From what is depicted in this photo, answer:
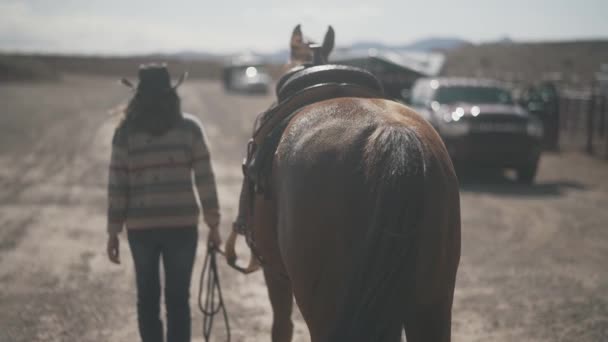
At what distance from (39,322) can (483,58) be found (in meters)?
41.5

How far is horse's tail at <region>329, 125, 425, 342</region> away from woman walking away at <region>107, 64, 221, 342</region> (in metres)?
1.75

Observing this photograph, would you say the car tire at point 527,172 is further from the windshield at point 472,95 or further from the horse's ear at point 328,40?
the horse's ear at point 328,40

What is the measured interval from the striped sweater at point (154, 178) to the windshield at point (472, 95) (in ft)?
29.2

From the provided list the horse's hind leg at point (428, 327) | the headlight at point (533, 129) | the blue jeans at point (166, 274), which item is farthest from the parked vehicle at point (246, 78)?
the horse's hind leg at point (428, 327)

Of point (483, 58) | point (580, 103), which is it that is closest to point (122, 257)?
point (580, 103)

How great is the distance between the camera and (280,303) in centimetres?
339

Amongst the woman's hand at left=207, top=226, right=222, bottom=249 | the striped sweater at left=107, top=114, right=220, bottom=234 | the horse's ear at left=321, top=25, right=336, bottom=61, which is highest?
the horse's ear at left=321, top=25, right=336, bottom=61

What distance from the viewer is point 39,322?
14.9ft

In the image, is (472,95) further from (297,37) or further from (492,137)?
(297,37)

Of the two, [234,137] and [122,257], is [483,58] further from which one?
[122,257]

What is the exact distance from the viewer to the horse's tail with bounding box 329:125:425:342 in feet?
6.50

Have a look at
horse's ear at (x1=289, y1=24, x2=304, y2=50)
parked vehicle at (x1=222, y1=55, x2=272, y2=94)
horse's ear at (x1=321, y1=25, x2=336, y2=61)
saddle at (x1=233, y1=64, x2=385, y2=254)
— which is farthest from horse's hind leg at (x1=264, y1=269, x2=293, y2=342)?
parked vehicle at (x1=222, y1=55, x2=272, y2=94)

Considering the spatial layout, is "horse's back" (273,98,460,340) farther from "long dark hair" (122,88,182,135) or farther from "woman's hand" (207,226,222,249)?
"woman's hand" (207,226,222,249)

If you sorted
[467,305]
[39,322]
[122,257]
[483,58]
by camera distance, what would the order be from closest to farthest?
[39,322]
[467,305]
[122,257]
[483,58]
